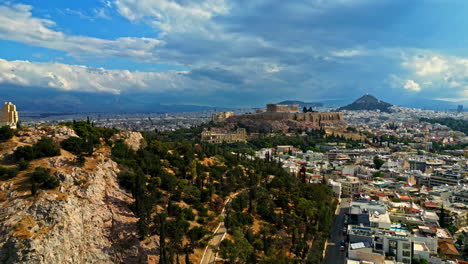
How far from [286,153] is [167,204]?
4613 centimetres

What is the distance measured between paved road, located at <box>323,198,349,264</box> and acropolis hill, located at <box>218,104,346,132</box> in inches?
2255

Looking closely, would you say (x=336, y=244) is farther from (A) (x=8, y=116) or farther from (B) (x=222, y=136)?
(B) (x=222, y=136)

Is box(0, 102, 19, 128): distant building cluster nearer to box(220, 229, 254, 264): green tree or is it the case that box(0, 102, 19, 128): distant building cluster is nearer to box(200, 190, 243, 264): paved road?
box(200, 190, 243, 264): paved road

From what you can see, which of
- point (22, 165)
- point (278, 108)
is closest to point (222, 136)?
point (278, 108)

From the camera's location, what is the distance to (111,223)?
72.5 ft

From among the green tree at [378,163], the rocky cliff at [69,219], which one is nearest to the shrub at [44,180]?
the rocky cliff at [69,219]

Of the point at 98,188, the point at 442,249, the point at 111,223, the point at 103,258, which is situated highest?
the point at 98,188

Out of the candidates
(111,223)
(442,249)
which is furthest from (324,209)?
(111,223)

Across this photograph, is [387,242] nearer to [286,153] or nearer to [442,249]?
[442,249]

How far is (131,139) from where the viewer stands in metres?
33.7

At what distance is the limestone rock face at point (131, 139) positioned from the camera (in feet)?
108

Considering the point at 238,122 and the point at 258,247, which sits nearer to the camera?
the point at 258,247

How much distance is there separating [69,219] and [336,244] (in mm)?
21737

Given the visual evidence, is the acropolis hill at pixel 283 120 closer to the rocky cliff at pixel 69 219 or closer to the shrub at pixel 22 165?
the rocky cliff at pixel 69 219
